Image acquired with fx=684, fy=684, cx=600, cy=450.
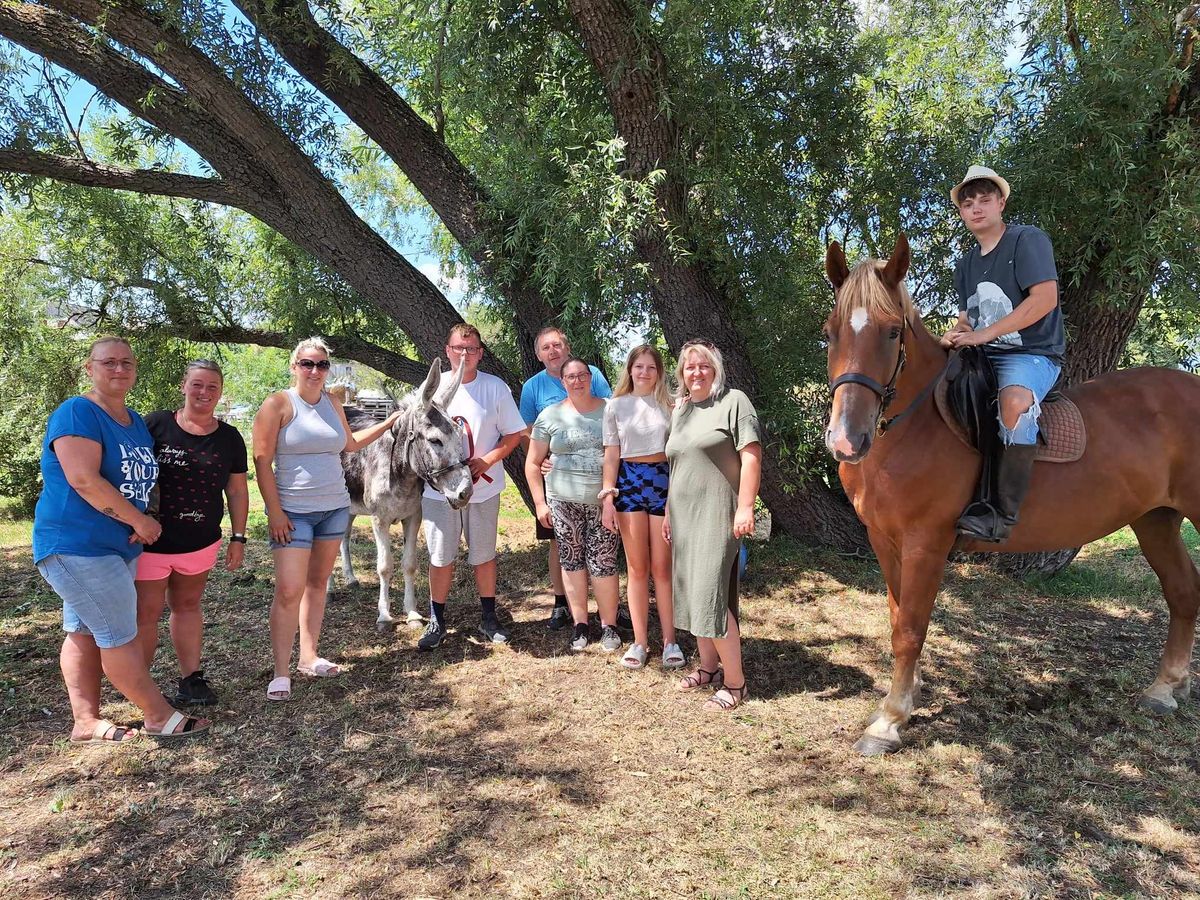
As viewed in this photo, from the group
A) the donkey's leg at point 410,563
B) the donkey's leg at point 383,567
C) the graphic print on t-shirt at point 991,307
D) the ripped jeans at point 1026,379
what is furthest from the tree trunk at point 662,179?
the donkey's leg at point 383,567

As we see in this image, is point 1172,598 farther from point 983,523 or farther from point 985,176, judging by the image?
point 985,176

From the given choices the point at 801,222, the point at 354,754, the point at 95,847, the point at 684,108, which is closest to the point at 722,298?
the point at 801,222

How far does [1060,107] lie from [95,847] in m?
7.27

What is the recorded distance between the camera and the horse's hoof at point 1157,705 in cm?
402

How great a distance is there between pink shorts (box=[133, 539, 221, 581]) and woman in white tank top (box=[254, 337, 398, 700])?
0.37m

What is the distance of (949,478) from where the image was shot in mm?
3635

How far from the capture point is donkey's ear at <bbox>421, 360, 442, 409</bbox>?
4.71 meters

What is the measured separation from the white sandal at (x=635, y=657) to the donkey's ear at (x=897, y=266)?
281 centimetres

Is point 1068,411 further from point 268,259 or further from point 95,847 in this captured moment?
point 268,259

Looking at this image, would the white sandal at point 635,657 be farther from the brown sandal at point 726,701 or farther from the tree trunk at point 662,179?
the tree trunk at point 662,179

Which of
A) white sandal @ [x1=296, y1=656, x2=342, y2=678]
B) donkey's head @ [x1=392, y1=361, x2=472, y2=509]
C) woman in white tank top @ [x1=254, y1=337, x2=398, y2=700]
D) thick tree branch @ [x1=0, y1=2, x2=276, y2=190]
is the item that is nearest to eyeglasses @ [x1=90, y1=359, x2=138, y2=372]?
woman in white tank top @ [x1=254, y1=337, x2=398, y2=700]

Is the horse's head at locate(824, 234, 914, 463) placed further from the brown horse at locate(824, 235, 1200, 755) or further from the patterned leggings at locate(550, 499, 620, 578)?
the patterned leggings at locate(550, 499, 620, 578)

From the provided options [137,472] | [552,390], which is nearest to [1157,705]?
[552,390]

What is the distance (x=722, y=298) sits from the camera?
6438 mm
